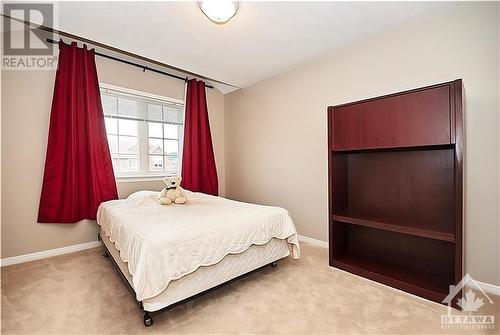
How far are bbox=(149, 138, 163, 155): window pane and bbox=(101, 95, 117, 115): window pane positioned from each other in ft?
2.05

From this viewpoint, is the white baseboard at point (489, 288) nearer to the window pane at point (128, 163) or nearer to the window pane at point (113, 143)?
the window pane at point (128, 163)

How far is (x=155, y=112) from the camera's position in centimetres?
356

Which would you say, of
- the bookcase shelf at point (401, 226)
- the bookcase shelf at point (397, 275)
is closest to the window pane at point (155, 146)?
the bookcase shelf at point (401, 226)

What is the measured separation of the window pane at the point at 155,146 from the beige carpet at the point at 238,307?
1.81 m

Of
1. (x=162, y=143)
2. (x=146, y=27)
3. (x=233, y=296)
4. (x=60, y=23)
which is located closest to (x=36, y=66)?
(x=60, y=23)

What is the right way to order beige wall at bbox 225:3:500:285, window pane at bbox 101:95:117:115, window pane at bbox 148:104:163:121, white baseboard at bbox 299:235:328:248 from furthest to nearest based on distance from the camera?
1. window pane at bbox 148:104:163:121
2. window pane at bbox 101:95:117:115
3. white baseboard at bbox 299:235:328:248
4. beige wall at bbox 225:3:500:285

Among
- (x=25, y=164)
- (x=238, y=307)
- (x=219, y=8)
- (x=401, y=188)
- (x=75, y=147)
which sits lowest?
(x=238, y=307)

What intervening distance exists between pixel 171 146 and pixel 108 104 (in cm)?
103

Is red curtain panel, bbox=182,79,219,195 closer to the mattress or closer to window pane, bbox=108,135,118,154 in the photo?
window pane, bbox=108,135,118,154

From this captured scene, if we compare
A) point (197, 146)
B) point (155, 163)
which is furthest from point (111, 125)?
point (197, 146)

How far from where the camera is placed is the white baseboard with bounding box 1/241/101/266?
2419 mm

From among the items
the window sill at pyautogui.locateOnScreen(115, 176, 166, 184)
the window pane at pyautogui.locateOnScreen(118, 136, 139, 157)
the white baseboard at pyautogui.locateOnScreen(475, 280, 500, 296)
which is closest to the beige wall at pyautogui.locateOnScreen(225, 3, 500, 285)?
the white baseboard at pyautogui.locateOnScreen(475, 280, 500, 296)

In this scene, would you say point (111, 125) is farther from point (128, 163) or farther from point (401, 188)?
point (401, 188)

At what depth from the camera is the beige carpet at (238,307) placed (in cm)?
146
